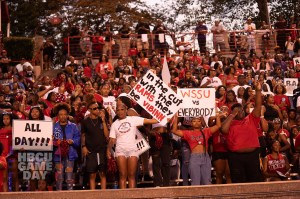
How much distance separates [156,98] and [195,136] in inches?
40.8

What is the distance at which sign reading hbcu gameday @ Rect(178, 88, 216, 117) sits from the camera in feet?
54.0

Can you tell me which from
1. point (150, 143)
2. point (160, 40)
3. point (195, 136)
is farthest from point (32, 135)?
point (160, 40)

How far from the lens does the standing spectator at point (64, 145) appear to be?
1582cm

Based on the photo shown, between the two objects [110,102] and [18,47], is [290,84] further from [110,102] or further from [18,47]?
[18,47]

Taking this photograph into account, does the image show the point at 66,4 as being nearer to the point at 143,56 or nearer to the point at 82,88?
the point at 143,56

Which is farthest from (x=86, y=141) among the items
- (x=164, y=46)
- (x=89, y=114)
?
(x=164, y=46)

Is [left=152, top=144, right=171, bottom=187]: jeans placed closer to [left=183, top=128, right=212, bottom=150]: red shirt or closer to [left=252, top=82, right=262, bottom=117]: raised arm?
[left=183, top=128, right=212, bottom=150]: red shirt

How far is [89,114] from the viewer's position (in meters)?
16.1

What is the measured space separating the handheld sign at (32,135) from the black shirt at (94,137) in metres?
0.65

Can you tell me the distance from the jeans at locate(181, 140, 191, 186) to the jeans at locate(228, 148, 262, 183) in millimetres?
1195

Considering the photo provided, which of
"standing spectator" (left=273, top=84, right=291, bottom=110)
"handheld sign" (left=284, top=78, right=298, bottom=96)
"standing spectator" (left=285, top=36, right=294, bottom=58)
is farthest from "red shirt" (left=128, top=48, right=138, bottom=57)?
"standing spectator" (left=273, top=84, right=291, bottom=110)

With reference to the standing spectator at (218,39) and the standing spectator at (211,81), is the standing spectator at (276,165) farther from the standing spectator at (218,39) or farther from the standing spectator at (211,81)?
the standing spectator at (218,39)

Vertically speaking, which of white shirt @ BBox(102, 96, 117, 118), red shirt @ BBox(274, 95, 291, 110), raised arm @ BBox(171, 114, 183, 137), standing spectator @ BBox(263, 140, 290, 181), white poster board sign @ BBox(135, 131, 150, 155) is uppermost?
white shirt @ BBox(102, 96, 117, 118)

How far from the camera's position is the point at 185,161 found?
16547mm
